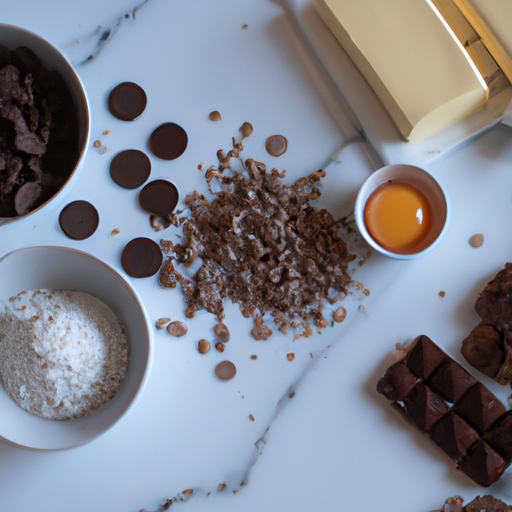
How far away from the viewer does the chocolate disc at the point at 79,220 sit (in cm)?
106

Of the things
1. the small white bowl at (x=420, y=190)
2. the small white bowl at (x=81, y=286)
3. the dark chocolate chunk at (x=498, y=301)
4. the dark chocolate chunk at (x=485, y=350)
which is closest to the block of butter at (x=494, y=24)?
the small white bowl at (x=420, y=190)

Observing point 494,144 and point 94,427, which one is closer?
point 94,427

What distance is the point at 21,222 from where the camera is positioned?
3.43 ft

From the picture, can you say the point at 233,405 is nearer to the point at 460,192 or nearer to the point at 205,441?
the point at 205,441

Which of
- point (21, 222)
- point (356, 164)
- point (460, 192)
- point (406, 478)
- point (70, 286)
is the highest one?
point (21, 222)

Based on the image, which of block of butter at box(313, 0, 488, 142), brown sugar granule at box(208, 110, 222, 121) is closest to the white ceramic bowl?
brown sugar granule at box(208, 110, 222, 121)

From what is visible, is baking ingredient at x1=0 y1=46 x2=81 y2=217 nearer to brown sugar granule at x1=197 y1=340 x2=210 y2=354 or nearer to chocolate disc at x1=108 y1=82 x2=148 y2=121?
chocolate disc at x1=108 y1=82 x2=148 y2=121

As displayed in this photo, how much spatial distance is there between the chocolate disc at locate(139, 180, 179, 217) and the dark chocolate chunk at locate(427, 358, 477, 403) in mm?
666

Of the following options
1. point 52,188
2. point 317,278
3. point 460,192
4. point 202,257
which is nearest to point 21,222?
point 52,188

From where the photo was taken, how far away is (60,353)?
912 mm

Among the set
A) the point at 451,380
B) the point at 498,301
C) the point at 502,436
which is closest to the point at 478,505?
the point at 502,436

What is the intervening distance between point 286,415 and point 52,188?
0.69 meters

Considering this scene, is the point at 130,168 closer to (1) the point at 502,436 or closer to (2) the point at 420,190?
(2) the point at 420,190

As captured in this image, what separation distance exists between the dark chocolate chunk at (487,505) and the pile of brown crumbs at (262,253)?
0.49m
